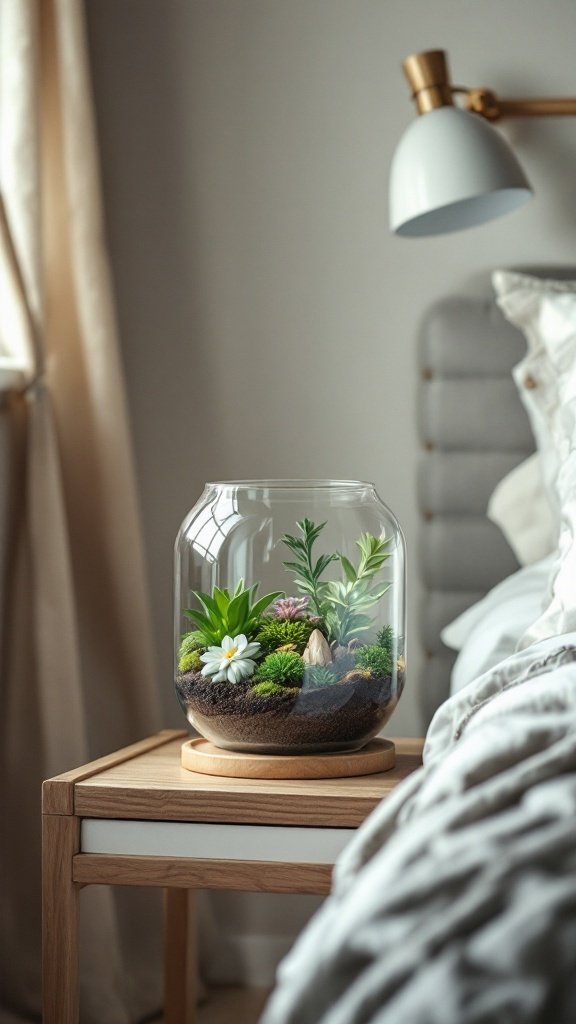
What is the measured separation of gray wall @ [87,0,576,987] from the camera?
5.80 ft

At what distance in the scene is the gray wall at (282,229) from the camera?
5.80 feet

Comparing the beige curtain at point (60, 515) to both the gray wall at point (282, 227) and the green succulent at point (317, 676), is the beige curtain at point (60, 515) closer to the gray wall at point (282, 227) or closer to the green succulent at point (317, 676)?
the gray wall at point (282, 227)

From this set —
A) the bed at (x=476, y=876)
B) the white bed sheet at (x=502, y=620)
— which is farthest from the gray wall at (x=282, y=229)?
the bed at (x=476, y=876)

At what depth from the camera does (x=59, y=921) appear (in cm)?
101

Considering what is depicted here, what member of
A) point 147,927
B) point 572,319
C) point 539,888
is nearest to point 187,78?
point 572,319

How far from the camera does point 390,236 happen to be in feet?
5.87

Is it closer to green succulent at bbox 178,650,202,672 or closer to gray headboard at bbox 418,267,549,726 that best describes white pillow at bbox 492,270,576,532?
Result: gray headboard at bbox 418,267,549,726

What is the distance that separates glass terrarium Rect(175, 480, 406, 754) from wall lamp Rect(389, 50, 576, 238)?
602 mm

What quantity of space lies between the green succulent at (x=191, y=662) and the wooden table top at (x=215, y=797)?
11 cm

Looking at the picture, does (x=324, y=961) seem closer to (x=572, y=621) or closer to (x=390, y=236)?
(x=572, y=621)

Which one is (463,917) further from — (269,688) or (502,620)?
(502,620)

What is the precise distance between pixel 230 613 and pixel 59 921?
0.35 meters

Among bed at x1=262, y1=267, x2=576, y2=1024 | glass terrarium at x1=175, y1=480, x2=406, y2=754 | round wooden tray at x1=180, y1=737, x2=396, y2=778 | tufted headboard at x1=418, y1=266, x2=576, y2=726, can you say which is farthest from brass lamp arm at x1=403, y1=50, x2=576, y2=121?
Result: round wooden tray at x1=180, y1=737, x2=396, y2=778

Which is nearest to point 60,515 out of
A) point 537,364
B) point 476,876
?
point 537,364
